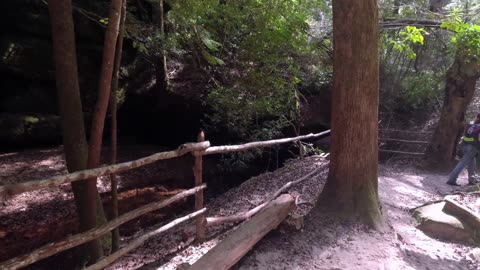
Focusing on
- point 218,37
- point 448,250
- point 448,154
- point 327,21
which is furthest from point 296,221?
point 327,21

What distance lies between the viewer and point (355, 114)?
5328 mm

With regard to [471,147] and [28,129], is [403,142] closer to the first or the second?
[471,147]

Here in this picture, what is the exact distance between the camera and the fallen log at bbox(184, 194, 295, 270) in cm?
382

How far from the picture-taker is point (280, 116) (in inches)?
444

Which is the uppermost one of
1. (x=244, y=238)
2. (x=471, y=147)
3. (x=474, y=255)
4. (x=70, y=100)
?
(x=70, y=100)

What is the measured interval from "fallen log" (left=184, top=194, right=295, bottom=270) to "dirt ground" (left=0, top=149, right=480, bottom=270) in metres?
0.21

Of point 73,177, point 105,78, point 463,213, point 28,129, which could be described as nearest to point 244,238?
point 73,177

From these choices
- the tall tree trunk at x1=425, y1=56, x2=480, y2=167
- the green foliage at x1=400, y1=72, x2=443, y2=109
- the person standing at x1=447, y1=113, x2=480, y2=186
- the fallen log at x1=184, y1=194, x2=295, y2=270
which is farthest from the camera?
the green foliage at x1=400, y1=72, x2=443, y2=109

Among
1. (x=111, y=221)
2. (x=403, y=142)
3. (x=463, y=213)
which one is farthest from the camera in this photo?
(x=403, y=142)

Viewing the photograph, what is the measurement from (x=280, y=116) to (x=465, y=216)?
6044 mm

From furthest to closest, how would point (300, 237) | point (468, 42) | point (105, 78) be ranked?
point (468, 42), point (300, 237), point (105, 78)

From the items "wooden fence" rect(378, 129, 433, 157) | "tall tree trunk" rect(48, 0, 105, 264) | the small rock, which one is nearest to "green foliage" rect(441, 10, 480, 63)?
"wooden fence" rect(378, 129, 433, 157)

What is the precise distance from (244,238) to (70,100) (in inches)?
102

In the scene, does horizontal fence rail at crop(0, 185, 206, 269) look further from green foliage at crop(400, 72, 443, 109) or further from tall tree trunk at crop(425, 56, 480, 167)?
green foliage at crop(400, 72, 443, 109)
